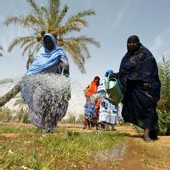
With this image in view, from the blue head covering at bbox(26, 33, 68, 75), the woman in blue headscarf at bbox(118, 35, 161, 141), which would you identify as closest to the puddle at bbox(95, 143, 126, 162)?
the woman in blue headscarf at bbox(118, 35, 161, 141)

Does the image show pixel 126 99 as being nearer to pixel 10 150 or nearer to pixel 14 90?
pixel 10 150

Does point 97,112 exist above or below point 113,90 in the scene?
above

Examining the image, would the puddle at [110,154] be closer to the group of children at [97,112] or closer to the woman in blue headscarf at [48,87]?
the woman in blue headscarf at [48,87]

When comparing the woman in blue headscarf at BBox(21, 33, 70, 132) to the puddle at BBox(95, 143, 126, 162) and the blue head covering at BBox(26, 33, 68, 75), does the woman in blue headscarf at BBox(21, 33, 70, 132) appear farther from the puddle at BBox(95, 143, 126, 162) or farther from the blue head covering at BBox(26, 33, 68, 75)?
the puddle at BBox(95, 143, 126, 162)

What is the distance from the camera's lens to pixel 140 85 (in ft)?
23.3

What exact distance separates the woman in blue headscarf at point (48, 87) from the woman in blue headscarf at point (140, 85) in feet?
3.59

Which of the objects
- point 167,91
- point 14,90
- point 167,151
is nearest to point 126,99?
point 167,151

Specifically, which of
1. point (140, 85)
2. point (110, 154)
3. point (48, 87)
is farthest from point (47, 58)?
point (110, 154)

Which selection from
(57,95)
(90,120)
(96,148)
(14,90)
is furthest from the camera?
(14,90)

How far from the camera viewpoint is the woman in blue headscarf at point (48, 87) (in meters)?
6.92

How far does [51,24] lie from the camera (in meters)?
21.8

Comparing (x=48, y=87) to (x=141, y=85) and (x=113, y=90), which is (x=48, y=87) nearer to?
(x=113, y=90)

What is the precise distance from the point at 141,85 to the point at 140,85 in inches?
1.0

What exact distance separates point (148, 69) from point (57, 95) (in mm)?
1636
